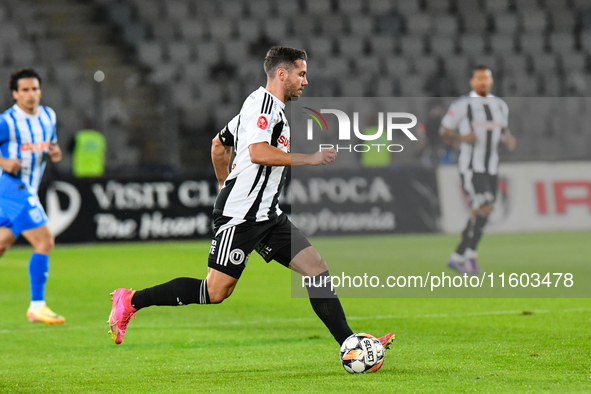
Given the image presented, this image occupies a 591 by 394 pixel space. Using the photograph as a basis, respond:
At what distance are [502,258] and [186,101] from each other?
8.83 metres

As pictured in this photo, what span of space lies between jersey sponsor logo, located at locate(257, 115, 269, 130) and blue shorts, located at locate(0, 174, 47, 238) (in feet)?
11.2

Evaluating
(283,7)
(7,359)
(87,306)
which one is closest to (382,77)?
(283,7)

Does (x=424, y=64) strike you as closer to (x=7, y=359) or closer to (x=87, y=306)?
(x=87, y=306)

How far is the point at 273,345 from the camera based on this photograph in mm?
6316

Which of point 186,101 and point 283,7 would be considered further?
point 283,7

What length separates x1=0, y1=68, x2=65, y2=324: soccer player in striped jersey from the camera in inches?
304

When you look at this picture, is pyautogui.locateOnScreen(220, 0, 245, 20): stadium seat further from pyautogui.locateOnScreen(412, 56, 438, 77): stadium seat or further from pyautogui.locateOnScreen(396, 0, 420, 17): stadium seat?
pyautogui.locateOnScreen(412, 56, 438, 77): stadium seat

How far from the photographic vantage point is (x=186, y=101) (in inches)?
750

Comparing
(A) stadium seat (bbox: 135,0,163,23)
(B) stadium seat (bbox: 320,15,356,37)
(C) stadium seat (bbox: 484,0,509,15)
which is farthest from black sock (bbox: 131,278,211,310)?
(C) stadium seat (bbox: 484,0,509,15)

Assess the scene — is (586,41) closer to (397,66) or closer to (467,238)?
(397,66)

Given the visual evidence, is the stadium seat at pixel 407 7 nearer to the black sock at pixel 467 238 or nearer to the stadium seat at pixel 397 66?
the stadium seat at pixel 397 66

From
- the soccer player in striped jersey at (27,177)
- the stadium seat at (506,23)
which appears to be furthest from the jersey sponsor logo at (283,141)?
the stadium seat at (506,23)

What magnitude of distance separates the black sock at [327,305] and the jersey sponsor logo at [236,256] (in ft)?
1.41

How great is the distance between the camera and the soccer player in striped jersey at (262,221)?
17.1 ft
